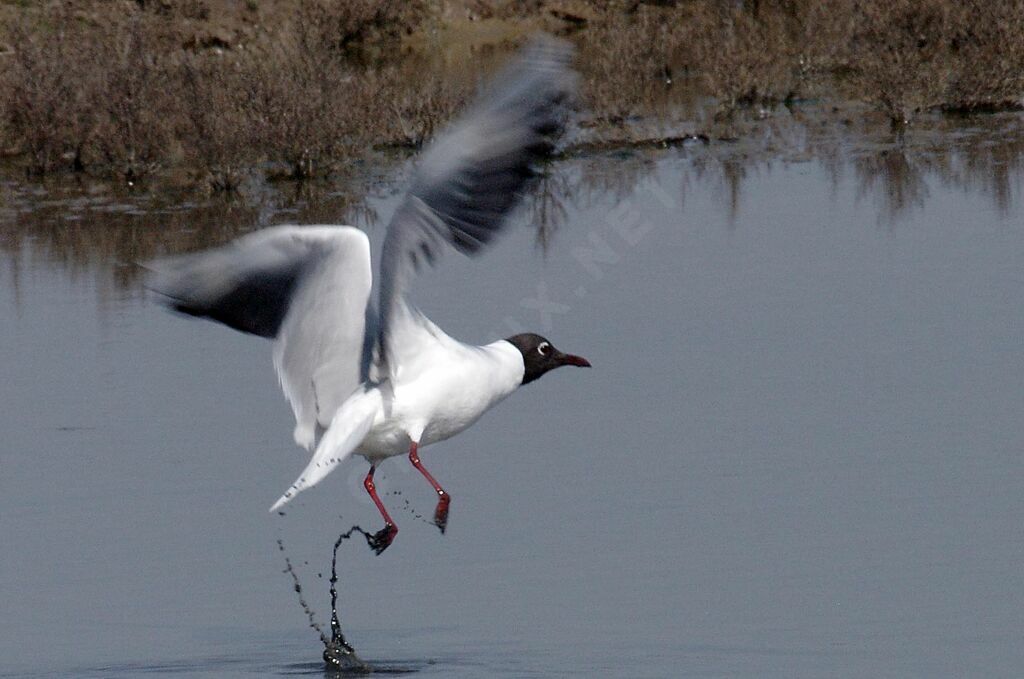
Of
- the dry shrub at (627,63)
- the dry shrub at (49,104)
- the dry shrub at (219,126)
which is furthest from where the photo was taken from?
the dry shrub at (627,63)

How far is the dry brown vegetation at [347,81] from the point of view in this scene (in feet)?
49.4

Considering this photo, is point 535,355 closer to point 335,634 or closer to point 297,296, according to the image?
point 297,296

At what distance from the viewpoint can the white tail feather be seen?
656cm

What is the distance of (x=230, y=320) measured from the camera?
694 centimetres

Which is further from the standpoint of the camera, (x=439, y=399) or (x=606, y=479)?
(x=606, y=479)

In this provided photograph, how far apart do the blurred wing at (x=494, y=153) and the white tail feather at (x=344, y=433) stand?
0.33 m

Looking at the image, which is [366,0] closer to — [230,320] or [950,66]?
[950,66]

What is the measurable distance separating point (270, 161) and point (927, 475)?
8747mm

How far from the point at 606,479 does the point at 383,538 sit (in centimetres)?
113

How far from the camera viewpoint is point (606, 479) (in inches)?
302

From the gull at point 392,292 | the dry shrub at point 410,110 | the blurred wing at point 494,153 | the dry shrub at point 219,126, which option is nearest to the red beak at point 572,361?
the gull at point 392,292

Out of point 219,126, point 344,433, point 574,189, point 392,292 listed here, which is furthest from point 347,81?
point 392,292

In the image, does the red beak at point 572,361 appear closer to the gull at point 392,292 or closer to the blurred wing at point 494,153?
the gull at point 392,292

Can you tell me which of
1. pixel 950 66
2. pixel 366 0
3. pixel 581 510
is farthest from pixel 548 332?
pixel 366 0
